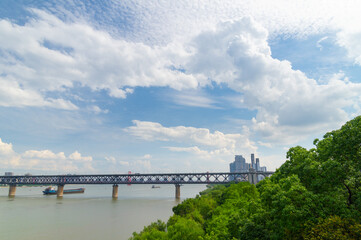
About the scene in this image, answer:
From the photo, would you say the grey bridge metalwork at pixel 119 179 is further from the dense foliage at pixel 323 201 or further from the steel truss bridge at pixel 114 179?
the dense foliage at pixel 323 201

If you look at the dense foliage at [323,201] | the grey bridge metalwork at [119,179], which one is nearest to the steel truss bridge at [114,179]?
the grey bridge metalwork at [119,179]

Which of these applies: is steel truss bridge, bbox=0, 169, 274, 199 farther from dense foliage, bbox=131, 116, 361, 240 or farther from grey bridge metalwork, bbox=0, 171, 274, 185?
dense foliage, bbox=131, 116, 361, 240

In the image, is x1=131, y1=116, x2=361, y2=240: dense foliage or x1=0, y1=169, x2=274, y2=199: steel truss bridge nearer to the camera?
x1=131, y1=116, x2=361, y2=240: dense foliage

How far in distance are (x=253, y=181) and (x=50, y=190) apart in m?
128

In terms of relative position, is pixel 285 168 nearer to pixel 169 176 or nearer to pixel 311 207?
pixel 311 207

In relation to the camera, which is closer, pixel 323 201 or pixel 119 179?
pixel 323 201

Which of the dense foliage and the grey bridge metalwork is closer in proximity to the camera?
the dense foliage

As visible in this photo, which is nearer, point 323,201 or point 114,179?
point 323,201

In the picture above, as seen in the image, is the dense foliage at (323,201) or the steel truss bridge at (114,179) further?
the steel truss bridge at (114,179)

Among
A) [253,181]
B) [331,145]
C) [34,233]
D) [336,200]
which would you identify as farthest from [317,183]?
[253,181]

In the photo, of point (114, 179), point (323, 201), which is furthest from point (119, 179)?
point (323, 201)

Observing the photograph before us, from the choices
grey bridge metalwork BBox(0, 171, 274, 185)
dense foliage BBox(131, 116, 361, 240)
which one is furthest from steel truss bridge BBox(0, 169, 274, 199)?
dense foliage BBox(131, 116, 361, 240)

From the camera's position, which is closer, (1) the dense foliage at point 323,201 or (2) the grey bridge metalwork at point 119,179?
(1) the dense foliage at point 323,201

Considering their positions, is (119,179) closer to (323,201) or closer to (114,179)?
(114,179)
